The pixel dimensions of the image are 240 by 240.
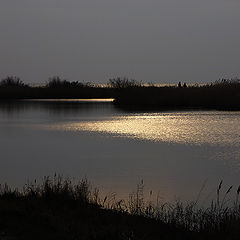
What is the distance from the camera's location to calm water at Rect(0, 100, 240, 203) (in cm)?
816

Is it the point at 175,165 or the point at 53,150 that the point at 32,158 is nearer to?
the point at 53,150

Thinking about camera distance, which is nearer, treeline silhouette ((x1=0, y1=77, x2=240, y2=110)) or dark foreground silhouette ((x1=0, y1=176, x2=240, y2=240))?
dark foreground silhouette ((x1=0, y1=176, x2=240, y2=240))

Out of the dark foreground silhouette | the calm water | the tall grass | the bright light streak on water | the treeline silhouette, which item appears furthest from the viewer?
the treeline silhouette

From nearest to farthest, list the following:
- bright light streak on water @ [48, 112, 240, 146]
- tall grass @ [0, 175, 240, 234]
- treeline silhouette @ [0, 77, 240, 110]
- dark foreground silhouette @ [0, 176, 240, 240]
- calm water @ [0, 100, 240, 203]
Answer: dark foreground silhouette @ [0, 176, 240, 240] → tall grass @ [0, 175, 240, 234] → calm water @ [0, 100, 240, 203] → bright light streak on water @ [48, 112, 240, 146] → treeline silhouette @ [0, 77, 240, 110]

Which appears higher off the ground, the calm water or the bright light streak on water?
the bright light streak on water

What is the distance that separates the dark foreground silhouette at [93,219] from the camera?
451 centimetres

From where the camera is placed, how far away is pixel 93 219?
512 centimetres

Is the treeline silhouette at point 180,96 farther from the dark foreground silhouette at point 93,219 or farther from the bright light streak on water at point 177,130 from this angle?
the dark foreground silhouette at point 93,219

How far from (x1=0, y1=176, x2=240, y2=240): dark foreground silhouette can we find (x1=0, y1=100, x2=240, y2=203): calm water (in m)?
1.19

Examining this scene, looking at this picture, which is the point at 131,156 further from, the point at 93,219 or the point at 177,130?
the point at 177,130

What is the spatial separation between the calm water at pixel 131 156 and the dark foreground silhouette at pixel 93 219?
1.19 metres

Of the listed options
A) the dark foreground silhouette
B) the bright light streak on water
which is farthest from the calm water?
the dark foreground silhouette

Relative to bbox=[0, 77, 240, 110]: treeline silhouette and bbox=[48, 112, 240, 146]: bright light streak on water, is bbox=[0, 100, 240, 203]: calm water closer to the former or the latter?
bbox=[48, 112, 240, 146]: bright light streak on water

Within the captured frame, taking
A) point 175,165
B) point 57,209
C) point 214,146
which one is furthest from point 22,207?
point 214,146
